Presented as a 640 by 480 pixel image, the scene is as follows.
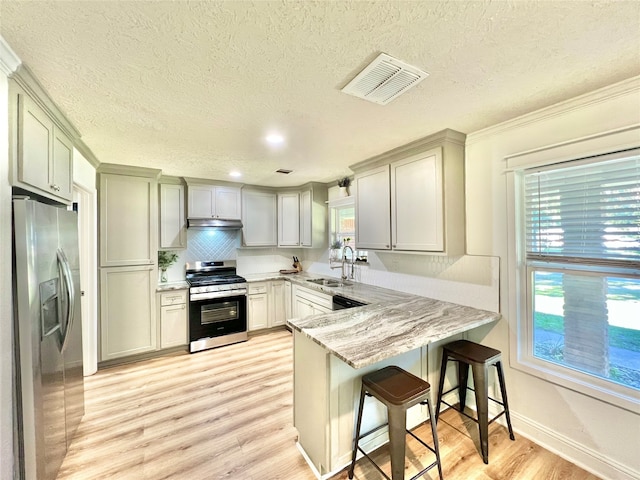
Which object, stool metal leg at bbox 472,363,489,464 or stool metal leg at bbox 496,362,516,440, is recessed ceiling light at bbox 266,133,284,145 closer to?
stool metal leg at bbox 472,363,489,464

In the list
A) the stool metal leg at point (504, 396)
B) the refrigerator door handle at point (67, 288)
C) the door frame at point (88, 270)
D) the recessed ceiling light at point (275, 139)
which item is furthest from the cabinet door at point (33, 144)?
the stool metal leg at point (504, 396)

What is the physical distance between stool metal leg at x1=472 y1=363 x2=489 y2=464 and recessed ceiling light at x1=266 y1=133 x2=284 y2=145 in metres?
2.28

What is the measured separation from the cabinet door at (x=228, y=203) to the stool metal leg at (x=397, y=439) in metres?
3.48

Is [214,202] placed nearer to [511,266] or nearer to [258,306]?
[258,306]

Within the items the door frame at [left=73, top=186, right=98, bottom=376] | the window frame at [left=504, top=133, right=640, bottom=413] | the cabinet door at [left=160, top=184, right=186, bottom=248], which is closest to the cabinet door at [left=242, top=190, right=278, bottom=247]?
the cabinet door at [left=160, top=184, right=186, bottom=248]

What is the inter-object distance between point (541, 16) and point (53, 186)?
2816 mm

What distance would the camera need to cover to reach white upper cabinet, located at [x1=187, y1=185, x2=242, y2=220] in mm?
3832

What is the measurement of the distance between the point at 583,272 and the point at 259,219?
12.8ft

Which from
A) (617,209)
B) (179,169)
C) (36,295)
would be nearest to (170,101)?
(36,295)

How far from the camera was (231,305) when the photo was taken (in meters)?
3.84

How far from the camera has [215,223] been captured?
12.9ft

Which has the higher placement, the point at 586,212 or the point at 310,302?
the point at 586,212

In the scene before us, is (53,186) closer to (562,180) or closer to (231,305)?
(231,305)

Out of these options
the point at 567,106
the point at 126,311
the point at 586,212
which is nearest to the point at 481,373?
the point at 586,212
